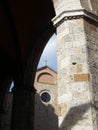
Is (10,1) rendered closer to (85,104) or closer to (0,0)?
(0,0)

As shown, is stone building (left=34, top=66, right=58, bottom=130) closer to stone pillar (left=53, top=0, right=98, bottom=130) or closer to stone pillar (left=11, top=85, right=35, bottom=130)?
stone pillar (left=11, top=85, right=35, bottom=130)

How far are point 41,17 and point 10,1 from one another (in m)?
1.00

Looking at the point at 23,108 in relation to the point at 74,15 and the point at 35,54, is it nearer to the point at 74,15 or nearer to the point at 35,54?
the point at 35,54

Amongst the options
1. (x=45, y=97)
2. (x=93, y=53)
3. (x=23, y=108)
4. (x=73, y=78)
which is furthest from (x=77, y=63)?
(x=45, y=97)

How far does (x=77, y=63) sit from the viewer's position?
14.1ft

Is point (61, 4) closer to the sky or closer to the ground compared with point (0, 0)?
closer to the ground

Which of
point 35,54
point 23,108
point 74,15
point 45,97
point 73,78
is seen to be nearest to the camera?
point 73,78

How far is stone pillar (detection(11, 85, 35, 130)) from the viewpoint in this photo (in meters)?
8.18

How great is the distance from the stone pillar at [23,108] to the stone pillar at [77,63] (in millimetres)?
3960

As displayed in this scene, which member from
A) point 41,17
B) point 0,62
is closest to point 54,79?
point 0,62

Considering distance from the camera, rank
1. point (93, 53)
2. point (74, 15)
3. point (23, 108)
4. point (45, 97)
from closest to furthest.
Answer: point (93, 53) → point (74, 15) → point (23, 108) → point (45, 97)

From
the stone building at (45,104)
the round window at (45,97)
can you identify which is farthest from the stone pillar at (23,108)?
the round window at (45,97)

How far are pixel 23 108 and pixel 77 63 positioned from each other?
436 cm

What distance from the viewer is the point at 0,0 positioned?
809 cm
